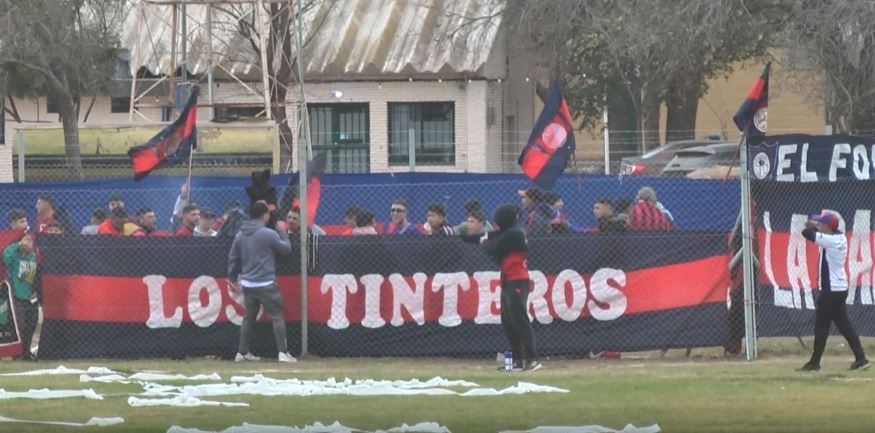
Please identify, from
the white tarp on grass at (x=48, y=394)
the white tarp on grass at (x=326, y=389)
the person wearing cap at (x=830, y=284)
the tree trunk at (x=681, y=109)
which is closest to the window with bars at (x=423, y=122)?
the tree trunk at (x=681, y=109)

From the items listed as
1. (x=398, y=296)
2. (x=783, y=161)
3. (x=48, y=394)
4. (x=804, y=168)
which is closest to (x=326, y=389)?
(x=48, y=394)

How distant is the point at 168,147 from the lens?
1939 cm

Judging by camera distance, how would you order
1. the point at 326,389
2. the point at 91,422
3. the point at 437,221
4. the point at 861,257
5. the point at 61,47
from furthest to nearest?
the point at 61,47
the point at 437,221
the point at 861,257
the point at 326,389
the point at 91,422

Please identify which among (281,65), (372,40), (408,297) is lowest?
(408,297)

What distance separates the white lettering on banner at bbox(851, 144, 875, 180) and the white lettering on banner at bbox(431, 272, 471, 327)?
4.74m

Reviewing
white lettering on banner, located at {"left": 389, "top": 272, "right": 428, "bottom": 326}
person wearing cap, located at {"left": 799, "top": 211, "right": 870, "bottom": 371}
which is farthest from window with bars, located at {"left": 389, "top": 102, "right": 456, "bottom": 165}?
person wearing cap, located at {"left": 799, "top": 211, "right": 870, "bottom": 371}

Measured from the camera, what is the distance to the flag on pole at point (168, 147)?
19.2 metres

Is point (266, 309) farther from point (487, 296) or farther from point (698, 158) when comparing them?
point (698, 158)

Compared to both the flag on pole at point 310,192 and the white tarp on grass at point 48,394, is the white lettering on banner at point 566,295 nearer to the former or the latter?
the flag on pole at point 310,192

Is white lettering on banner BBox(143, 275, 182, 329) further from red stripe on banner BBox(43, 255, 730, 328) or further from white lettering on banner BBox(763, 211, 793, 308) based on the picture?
white lettering on banner BBox(763, 211, 793, 308)

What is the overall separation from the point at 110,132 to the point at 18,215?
9.71m

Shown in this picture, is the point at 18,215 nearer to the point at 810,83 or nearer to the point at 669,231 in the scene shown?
the point at 669,231

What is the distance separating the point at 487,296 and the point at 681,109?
2561 cm

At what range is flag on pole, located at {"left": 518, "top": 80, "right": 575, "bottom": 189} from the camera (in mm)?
17891
